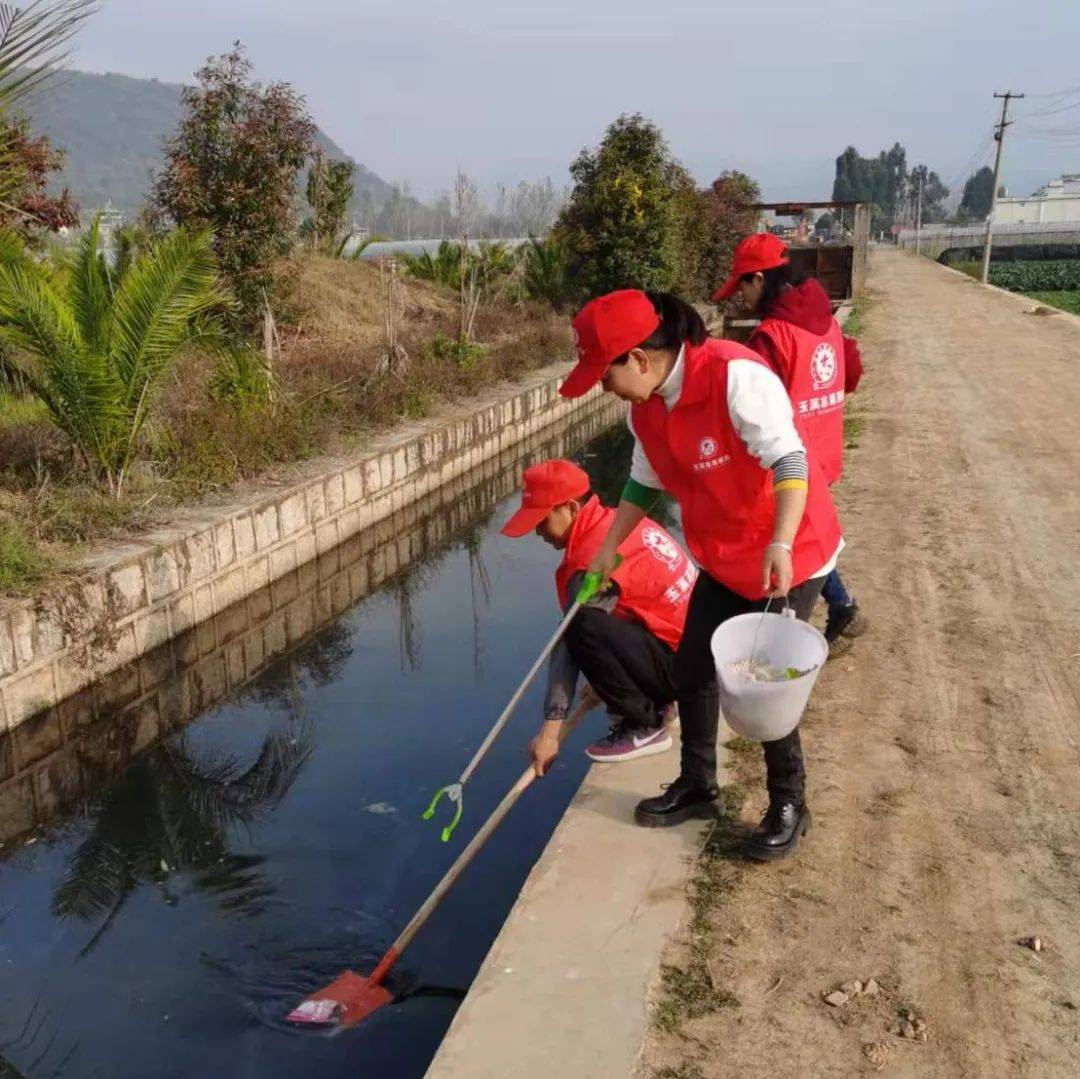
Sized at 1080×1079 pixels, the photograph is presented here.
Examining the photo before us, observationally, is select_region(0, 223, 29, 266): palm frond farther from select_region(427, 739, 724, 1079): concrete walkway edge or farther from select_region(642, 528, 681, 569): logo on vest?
select_region(427, 739, 724, 1079): concrete walkway edge

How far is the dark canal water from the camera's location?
3.23m

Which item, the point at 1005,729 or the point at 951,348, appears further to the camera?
the point at 951,348

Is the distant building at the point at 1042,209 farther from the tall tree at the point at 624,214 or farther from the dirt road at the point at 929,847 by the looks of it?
the dirt road at the point at 929,847

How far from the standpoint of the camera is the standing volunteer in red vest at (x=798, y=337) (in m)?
3.76

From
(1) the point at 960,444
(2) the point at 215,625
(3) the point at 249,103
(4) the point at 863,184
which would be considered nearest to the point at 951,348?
(1) the point at 960,444

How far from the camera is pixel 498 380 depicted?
44.1 ft

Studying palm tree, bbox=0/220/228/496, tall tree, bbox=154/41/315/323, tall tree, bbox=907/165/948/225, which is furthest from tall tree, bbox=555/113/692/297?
tall tree, bbox=907/165/948/225

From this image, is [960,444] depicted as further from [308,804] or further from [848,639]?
[308,804]

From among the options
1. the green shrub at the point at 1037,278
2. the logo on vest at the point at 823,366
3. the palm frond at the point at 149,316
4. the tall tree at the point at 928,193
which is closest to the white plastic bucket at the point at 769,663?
the logo on vest at the point at 823,366

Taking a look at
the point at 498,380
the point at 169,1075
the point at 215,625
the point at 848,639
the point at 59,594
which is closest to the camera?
the point at 169,1075

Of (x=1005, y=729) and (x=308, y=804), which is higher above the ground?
(x=1005, y=729)

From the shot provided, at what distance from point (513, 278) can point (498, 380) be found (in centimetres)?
670

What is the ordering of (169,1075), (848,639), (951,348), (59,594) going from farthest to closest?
1. (951,348)
2. (59,594)
3. (848,639)
4. (169,1075)

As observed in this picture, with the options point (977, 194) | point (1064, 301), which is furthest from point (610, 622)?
point (977, 194)
